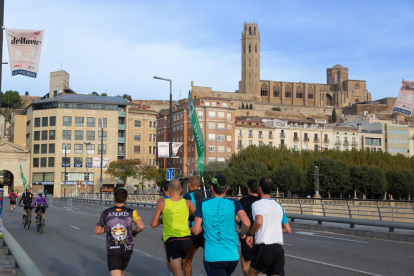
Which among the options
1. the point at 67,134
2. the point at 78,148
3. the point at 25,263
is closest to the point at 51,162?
the point at 78,148

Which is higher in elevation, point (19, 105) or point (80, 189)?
point (19, 105)

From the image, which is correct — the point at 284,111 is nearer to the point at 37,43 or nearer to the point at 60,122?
the point at 60,122

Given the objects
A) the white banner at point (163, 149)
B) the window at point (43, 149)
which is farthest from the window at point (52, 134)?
the white banner at point (163, 149)

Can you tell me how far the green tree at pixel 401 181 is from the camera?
239ft

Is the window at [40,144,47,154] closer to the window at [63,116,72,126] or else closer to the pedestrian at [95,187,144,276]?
the window at [63,116,72,126]

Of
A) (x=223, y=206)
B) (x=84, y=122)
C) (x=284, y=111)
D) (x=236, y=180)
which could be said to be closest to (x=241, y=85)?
(x=284, y=111)

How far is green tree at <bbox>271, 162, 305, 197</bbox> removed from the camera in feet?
240

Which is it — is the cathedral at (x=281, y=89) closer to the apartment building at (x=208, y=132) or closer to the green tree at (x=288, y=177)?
the apartment building at (x=208, y=132)

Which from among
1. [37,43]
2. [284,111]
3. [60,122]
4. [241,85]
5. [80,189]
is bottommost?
[80,189]

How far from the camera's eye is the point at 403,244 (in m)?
15.6

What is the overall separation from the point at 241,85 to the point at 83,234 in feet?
523

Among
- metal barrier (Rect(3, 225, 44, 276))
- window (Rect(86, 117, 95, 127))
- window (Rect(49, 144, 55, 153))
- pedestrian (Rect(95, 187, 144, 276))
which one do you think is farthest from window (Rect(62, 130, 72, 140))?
pedestrian (Rect(95, 187, 144, 276))

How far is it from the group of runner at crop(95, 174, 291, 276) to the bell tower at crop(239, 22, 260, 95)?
164149 millimetres

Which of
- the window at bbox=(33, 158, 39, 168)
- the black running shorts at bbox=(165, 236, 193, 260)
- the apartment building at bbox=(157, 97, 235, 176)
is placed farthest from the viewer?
the apartment building at bbox=(157, 97, 235, 176)
